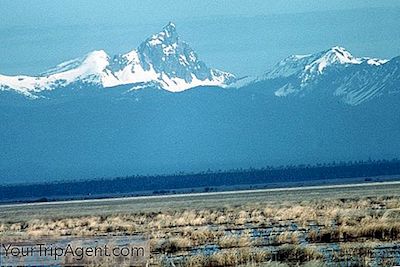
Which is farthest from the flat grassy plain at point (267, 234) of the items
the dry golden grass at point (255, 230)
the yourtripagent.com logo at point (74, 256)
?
the yourtripagent.com logo at point (74, 256)

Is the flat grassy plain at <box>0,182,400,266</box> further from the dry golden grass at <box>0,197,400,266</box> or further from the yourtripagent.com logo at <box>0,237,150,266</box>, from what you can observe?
the yourtripagent.com logo at <box>0,237,150,266</box>

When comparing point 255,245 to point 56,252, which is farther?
point 255,245

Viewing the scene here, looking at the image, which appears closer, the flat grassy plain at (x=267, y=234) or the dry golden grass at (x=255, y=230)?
the flat grassy plain at (x=267, y=234)

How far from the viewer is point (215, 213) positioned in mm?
55875

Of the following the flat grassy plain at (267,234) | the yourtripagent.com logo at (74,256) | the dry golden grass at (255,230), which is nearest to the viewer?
the yourtripagent.com logo at (74,256)

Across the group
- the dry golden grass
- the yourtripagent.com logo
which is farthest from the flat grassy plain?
the yourtripagent.com logo

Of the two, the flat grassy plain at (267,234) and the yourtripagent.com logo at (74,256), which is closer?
the yourtripagent.com logo at (74,256)

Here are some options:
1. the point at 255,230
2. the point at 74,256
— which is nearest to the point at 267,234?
the point at 255,230

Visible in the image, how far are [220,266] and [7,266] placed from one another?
5.00m

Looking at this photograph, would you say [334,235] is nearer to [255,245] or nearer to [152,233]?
[255,245]

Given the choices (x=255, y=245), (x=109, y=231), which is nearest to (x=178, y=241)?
(x=255, y=245)

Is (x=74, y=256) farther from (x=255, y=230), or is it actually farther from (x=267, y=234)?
(x=255, y=230)

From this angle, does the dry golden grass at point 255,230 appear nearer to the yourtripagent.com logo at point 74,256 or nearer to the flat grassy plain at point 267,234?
the flat grassy plain at point 267,234

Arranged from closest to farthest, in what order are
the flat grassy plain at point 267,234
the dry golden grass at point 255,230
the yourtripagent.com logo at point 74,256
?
the yourtripagent.com logo at point 74,256 < the flat grassy plain at point 267,234 < the dry golden grass at point 255,230
